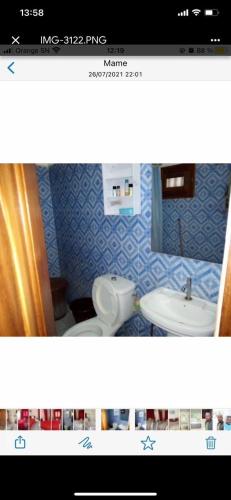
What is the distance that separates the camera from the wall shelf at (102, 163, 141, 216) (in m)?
1.54

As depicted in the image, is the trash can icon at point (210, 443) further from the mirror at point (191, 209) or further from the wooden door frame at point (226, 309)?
the mirror at point (191, 209)

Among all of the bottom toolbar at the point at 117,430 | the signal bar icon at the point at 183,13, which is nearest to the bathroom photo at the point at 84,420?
the bottom toolbar at the point at 117,430

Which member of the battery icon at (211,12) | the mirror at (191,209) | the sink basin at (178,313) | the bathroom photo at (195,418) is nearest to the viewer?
the battery icon at (211,12)

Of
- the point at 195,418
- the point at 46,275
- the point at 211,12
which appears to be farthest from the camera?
the point at 46,275

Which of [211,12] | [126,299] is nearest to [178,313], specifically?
[126,299]

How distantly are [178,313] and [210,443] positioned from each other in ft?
2.47

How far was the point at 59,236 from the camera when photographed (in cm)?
271

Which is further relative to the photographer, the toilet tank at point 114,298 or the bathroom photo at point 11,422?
the toilet tank at point 114,298

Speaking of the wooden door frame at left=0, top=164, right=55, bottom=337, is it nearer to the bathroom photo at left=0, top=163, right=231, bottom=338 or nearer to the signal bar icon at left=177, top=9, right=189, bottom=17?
the bathroom photo at left=0, top=163, right=231, bottom=338

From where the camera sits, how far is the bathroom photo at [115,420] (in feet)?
1.65

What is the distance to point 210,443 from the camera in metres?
0.51

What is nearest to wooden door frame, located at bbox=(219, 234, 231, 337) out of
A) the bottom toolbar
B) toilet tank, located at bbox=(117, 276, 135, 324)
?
the bottom toolbar

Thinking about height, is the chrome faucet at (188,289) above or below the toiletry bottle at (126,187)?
below

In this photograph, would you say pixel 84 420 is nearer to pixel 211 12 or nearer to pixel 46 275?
pixel 46 275
